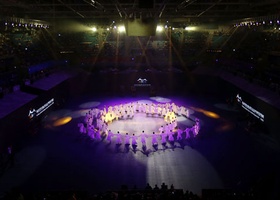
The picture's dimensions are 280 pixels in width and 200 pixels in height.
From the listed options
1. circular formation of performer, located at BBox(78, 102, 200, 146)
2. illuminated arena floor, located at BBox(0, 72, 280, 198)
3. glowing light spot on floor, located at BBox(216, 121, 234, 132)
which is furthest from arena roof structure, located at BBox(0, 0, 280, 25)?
glowing light spot on floor, located at BBox(216, 121, 234, 132)

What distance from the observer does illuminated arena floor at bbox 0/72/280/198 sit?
13625mm

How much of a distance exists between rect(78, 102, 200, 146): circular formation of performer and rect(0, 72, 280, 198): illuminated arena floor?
1.66ft

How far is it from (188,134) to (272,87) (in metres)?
7.66

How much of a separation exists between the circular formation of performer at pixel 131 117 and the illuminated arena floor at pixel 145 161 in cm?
51

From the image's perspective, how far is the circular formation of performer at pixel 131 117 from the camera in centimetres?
1878

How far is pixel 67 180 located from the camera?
1395 centimetres

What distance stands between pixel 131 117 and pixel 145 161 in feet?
27.6

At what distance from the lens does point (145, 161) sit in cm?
1599

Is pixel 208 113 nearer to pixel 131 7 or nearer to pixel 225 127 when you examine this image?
pixel 225 127

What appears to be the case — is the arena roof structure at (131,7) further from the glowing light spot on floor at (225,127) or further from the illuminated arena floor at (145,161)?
the glowing light spot on floor at (225,127)

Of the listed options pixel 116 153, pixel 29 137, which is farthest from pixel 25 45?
pixel 116 153

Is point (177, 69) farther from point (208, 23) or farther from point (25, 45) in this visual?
point (25, 45)

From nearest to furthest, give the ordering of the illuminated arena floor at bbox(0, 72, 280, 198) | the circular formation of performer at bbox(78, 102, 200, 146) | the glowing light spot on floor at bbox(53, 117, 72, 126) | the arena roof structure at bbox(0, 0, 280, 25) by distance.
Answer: the illuminated arena floor at bbox(0, 72, 280, 198)
the arena roof structure at bbox(0, 0, 280, 25)
the circular formation of performer at bbox(78, 102, 200, 146)
the glowing light spot on floor at bbox(53, 117, 72, 126)

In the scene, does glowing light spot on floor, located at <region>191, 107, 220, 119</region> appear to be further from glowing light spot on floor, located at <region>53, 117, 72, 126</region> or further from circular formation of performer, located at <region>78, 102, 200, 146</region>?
glowing light spot on floor, located at <region>53, 117, 72, 126</region>
